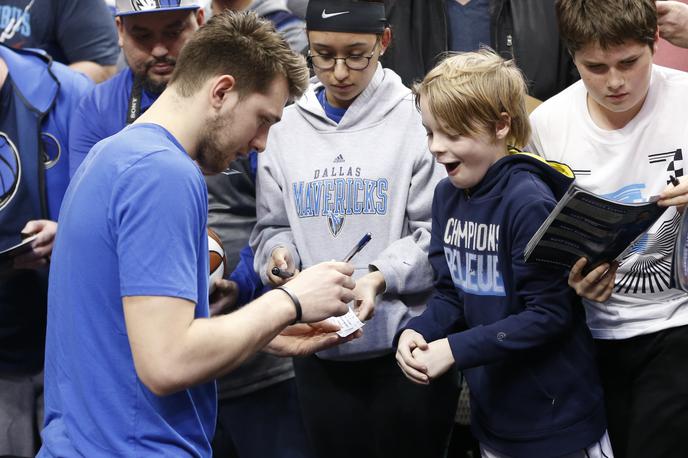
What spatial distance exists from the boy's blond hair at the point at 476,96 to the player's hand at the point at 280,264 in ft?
2.25

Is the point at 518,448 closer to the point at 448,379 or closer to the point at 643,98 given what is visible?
the point at 448,379

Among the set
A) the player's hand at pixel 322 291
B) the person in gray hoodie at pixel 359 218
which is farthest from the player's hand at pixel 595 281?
the player's hand at pixel 322 291

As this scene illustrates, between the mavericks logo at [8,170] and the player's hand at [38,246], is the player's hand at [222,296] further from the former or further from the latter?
the mavericks logo at [8,170]

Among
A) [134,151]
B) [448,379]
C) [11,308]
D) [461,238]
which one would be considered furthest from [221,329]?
[11,308]

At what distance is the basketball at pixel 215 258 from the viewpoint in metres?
3.41

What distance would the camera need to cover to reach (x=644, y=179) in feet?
9.86

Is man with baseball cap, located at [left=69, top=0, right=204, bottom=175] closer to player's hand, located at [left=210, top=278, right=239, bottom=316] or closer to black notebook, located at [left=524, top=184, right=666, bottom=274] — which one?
player's hand, located at [left=210, top=278, right=239, bottom=316]

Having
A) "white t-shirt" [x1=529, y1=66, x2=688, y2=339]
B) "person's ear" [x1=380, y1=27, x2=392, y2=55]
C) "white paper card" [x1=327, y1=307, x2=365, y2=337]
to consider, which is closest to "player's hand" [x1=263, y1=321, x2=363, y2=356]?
"white paper card" [x1=327, y1=307, x2=365, y2=337]

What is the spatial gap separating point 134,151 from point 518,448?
1410 mm

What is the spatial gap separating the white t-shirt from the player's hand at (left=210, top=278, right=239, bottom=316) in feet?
3.99

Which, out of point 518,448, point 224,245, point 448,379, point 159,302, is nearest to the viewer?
point 159,302

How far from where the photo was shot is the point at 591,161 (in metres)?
3.08

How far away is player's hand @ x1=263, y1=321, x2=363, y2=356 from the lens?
3.07 meters

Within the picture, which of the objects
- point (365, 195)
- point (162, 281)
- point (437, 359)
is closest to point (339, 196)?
point (365, 195)
